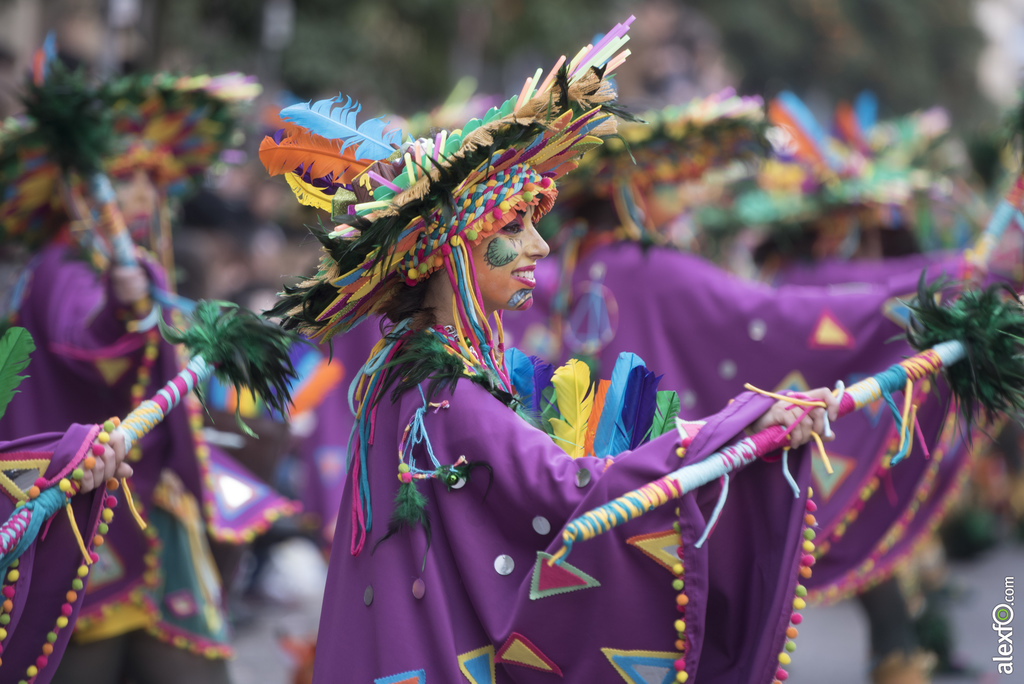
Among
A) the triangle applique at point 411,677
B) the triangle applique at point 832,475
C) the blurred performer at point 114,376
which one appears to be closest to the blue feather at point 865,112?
the triangle applique at point 832,475

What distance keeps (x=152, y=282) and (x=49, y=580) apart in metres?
1.45

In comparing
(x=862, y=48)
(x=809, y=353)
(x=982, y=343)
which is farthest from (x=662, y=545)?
(x=862, y=48)

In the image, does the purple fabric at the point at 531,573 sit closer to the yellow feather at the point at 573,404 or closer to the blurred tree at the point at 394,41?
the yellow feather at the point at 573,404

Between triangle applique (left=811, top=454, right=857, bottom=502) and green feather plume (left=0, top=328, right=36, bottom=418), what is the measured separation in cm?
268

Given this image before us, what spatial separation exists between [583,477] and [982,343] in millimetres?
984

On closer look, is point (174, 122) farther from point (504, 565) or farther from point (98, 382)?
point (504, 565)

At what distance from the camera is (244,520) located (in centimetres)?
415

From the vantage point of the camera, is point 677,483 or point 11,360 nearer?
point 677,483

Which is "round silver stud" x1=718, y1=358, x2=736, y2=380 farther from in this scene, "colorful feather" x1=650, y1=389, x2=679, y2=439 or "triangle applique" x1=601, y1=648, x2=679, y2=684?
"triangle applique" x1=601, y1=648, x2=679, y2=684

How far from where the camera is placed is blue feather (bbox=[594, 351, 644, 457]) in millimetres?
2596

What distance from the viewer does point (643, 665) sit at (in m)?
2.35

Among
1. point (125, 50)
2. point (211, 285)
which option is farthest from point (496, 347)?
point (125, 50)

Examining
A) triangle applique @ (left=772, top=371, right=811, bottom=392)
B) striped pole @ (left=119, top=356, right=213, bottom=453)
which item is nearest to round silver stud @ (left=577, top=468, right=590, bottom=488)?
striped pole @ (left=119, top=356, right=213, bottom=453)

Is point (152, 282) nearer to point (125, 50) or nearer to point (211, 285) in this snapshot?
point (211, 285)
